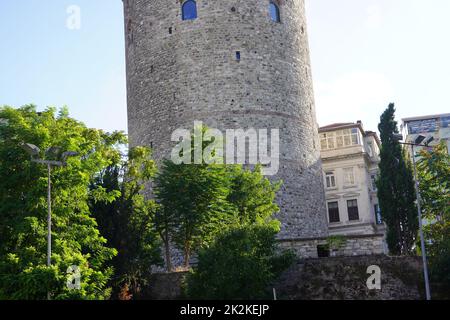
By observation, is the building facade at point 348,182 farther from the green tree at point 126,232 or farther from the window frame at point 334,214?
the green tree at point 126,232

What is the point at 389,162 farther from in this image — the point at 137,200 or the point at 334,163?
the point at 334,163

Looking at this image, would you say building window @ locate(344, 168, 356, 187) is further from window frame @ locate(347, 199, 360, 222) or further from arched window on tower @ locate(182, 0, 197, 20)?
arched window on tower @ locate(182, 0, 197, 20)

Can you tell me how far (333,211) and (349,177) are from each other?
8.10 feet

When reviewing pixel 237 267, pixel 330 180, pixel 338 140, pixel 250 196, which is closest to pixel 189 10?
pixel 250 196

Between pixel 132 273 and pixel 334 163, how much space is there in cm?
2720

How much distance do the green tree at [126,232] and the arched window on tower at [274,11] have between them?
13.0m

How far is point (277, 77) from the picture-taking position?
3791 cm

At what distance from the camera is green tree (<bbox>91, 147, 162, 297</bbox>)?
27.0 metres

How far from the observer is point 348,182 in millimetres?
51688

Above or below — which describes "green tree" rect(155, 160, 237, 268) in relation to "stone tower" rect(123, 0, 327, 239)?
below

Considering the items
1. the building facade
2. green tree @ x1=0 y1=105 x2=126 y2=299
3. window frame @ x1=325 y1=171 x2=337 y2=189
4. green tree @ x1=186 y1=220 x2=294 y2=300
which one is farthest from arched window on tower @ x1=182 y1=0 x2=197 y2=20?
window frame @ x1=325 y1=171 x2=337 y2=189

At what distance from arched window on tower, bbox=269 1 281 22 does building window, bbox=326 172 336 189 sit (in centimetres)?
1541

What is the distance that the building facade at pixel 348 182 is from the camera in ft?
166
